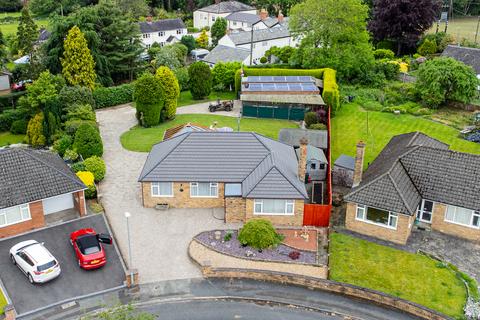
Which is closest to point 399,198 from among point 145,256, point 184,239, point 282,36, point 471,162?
point 471,162

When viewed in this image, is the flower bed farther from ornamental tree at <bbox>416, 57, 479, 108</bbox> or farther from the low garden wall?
ornamental tree at <bbox>416, 57, 479, 108</bbox>

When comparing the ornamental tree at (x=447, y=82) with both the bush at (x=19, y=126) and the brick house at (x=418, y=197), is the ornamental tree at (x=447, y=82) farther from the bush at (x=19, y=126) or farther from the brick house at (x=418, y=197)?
the bush at (x=19, y=126)

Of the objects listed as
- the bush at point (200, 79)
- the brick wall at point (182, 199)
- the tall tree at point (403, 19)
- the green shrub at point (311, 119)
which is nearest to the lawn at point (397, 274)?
the brick wall at point (182, 199)

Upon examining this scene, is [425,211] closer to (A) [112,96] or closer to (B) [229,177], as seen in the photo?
(B) [229,177]

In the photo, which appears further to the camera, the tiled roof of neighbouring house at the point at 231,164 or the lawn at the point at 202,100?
the lawn at the point at 202,100

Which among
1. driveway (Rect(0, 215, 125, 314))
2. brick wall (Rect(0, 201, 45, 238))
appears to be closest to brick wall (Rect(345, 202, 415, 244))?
driveway (Rect(0, 215, 125, 314))

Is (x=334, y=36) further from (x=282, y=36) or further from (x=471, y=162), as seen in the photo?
(x=471, y=162)
